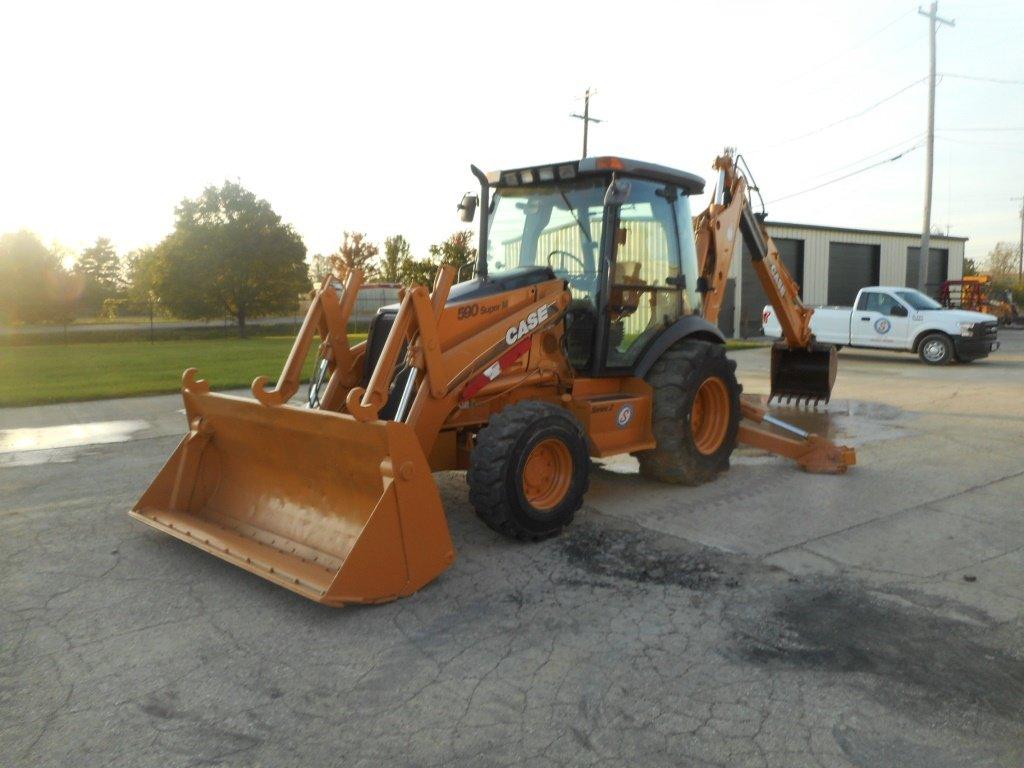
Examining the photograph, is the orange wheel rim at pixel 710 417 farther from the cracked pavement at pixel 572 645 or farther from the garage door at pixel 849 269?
the garage door at pixel 849 269

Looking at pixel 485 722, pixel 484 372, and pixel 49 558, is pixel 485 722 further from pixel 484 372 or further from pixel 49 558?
pixel 49 558

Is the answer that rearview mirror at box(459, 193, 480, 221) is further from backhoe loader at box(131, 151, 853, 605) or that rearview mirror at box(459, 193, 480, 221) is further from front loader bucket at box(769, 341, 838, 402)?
front loader bucket at box(769, 341, 838, 402)

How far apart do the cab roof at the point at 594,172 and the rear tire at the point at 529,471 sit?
211 cm

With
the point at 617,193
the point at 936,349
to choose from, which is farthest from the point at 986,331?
the point at 617,193

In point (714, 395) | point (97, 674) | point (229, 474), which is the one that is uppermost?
point (714, 395)

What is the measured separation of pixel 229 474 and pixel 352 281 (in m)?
1.74

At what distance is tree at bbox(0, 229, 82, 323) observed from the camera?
39.3 metres

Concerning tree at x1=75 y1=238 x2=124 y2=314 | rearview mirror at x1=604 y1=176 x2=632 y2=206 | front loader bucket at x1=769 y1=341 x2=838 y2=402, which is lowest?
front loader bucket at x1=769 y1=341 x2=838 y2=402

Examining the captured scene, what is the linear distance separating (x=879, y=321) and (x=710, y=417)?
14367mm

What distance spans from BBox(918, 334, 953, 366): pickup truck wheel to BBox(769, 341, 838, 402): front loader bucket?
32.8ft

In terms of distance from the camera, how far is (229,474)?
20.4ft

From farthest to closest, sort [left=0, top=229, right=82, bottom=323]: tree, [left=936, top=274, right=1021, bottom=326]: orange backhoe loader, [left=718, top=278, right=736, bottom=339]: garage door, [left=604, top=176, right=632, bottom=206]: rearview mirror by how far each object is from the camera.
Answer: [left=0, top=229, right=82, bottom=323]: tree → [left=936, top=274, right=1021, bottom=326]: orange backhoe loader → [left=718, top=278, right=736, bottom=339]: garage door → [left=604, top=176, right=632, bottom=206]: rearview mirror

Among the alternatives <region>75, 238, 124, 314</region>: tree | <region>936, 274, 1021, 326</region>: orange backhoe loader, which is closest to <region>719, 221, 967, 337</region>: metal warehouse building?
<region>936, 274, 1021, 326</region>: orange backhoe loader

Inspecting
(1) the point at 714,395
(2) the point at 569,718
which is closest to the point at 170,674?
(2) the point at 569,718
